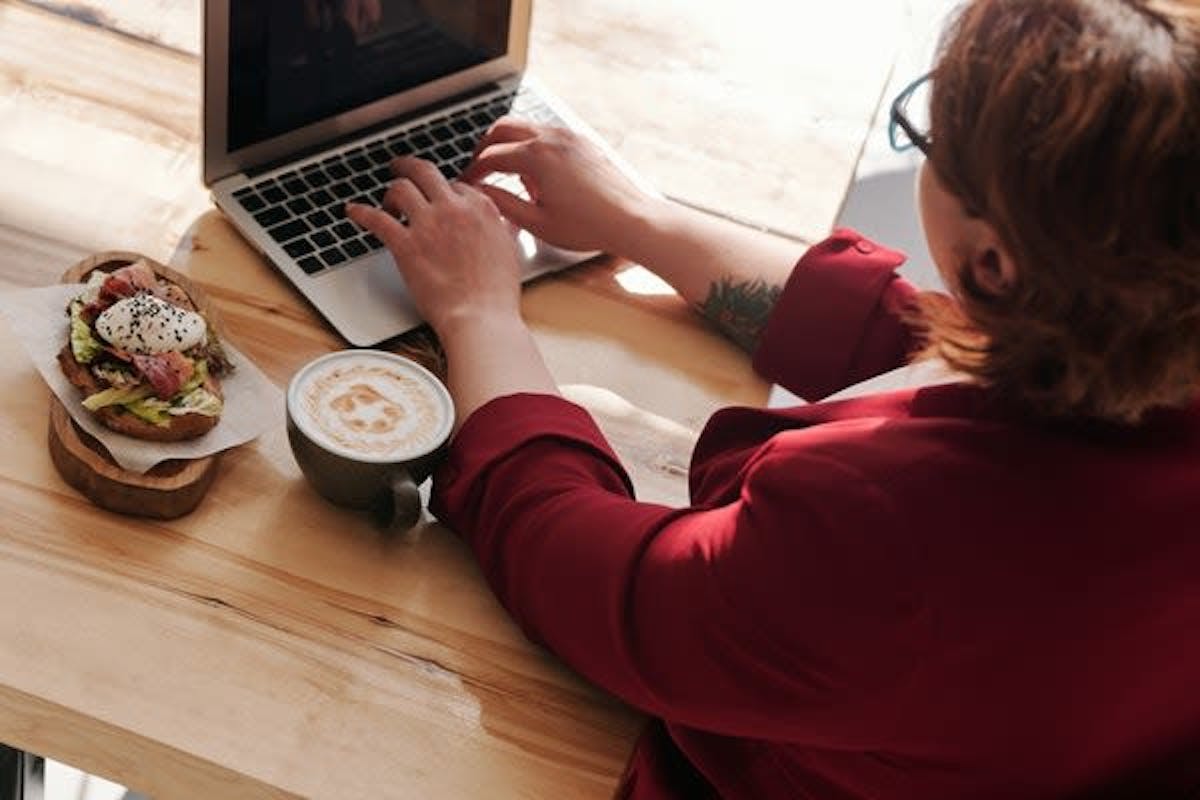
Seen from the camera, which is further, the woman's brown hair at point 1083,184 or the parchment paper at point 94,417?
the parchment paper at point 94,417

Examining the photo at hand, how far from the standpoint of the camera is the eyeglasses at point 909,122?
0.91m

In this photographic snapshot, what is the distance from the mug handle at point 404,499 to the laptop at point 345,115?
0.18 metres

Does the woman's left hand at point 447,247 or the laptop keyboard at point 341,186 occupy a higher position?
the woman's left hand at point 447,247

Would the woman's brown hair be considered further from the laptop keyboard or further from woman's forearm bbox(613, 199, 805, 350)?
the laptop keyboard

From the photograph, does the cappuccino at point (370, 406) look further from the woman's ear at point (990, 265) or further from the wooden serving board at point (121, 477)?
the woman's ear at point (990, 265)

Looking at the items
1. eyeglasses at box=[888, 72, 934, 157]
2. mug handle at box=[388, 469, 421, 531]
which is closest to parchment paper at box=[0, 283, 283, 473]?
mug handle at box=[388, 469, 421, 531]

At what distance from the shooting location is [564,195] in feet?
4.40

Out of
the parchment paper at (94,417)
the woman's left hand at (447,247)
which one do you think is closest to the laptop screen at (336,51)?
the woman's left hand at (447,247)

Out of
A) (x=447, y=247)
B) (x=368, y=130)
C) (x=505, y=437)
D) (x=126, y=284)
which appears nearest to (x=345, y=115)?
(x=368, y=130)

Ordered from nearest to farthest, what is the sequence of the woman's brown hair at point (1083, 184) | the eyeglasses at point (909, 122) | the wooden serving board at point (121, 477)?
the woman's brown hair at point (1083, 184) → the eyeglasses at point (909, 122) → the wooden serving board at point (121, 477)

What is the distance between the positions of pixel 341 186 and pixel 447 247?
14 cm

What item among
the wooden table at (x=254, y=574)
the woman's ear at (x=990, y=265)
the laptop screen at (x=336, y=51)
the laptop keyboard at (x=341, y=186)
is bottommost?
the wooden table at (x=254, y=574)

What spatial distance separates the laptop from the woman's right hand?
0.03m

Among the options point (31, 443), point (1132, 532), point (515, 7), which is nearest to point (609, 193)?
point (515, 7)
